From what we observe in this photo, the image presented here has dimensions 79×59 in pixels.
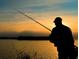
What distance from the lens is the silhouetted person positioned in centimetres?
463

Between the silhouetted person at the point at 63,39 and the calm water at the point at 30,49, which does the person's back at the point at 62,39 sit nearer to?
the silhouetted person at the point at 63,39

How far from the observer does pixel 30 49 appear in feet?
20.6

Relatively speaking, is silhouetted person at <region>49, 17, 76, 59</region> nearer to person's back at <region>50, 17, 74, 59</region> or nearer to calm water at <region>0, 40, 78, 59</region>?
person's back at <region>50, 17, 74, 59</region>

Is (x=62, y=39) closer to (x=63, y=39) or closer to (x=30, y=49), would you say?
(x=63, y=39)

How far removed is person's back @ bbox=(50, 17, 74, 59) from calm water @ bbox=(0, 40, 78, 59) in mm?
1122

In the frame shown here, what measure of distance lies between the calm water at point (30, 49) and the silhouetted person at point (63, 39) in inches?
44.1

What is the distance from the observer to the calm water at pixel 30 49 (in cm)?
594

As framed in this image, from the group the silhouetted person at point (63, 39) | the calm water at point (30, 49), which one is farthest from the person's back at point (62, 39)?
the calm water at point (30, 49)

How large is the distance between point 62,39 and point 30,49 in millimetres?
1657

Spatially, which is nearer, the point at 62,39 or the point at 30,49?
the point at 62,39

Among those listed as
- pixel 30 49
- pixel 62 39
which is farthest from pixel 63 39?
pixel 30 49

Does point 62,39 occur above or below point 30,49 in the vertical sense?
above

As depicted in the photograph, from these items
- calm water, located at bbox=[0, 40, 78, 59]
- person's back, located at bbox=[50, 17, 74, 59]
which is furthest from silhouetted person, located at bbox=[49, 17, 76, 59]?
calm water, located at bbox=[0, 40, 78, 59]

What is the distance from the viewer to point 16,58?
18.7ft
